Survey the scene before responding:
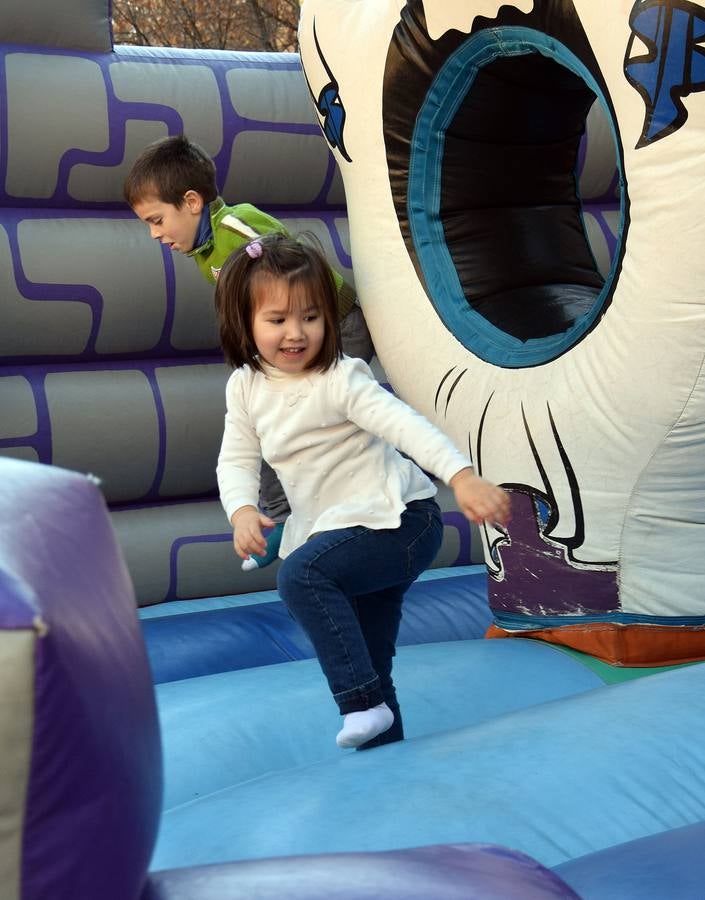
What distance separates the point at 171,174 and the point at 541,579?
896 millimetres

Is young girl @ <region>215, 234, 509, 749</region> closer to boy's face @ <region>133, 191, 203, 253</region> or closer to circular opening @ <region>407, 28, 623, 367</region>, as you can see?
circular opening @ <region>407, 28, 623, 367</region>

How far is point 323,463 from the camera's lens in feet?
4.58

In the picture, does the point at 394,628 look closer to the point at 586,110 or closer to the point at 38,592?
the point at 586,110

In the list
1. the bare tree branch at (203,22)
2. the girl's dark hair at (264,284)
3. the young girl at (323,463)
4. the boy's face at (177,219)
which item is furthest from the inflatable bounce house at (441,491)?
the bare tree branch at (203,22)

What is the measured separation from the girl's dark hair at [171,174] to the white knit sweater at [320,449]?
0.61m

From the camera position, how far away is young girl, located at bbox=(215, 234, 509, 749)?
1323mm

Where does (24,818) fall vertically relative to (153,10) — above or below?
below

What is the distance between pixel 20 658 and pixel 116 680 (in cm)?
6

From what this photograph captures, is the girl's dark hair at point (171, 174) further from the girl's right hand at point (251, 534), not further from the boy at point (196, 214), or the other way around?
the girl's right hand at point (251, 534)

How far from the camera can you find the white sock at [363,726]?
4.18 ft

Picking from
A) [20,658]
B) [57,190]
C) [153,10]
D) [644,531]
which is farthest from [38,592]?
[153,10]

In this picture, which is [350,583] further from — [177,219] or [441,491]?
[441,491]

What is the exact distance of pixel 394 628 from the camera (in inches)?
58.3

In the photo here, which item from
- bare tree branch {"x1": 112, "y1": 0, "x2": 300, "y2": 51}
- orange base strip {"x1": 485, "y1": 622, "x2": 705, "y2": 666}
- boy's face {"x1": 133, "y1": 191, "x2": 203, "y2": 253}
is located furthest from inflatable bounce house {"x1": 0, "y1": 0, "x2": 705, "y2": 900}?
bare tree branch {"x1": 112, "y1": 0, "x2": 300, "y2": 51}
